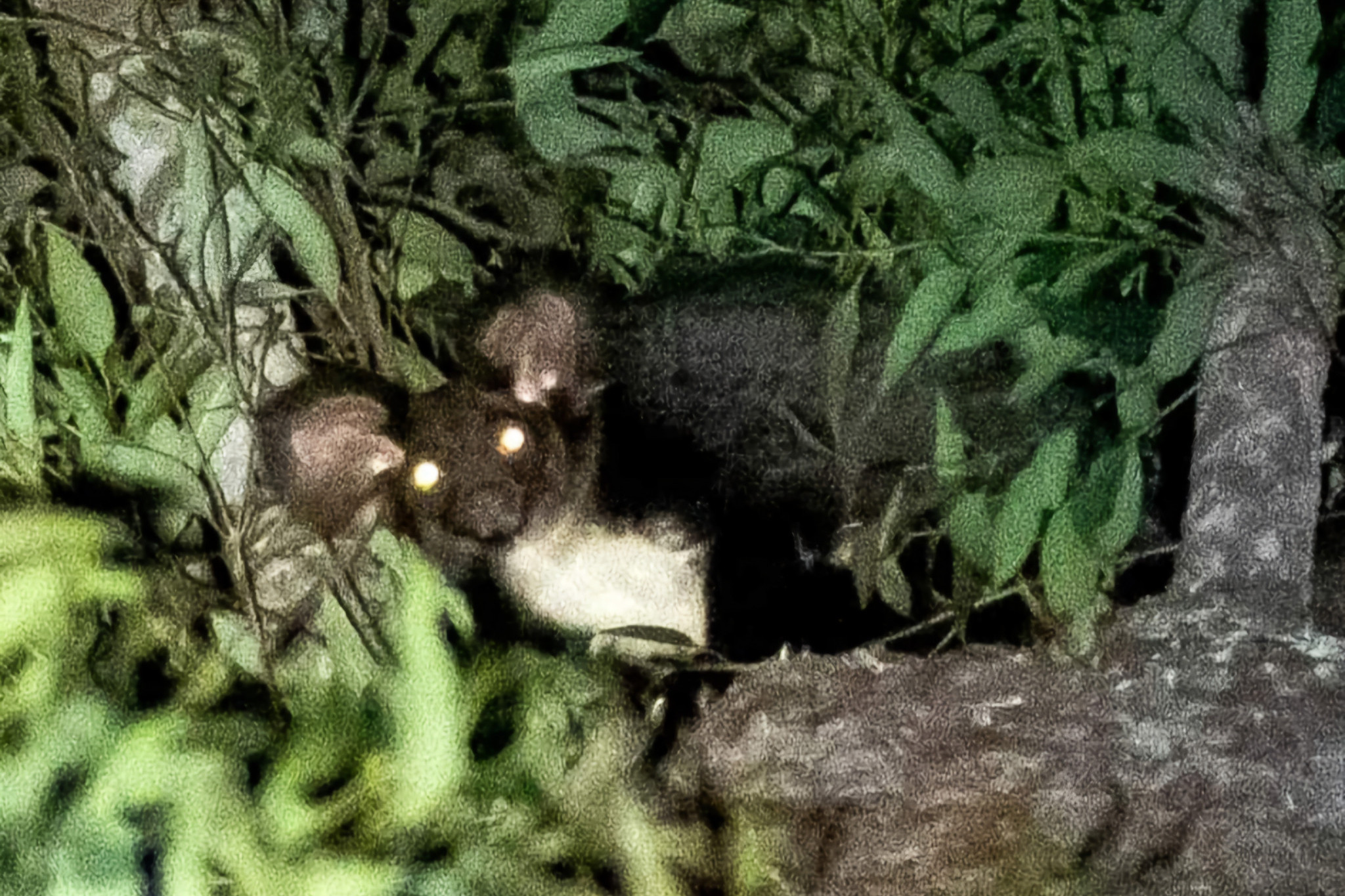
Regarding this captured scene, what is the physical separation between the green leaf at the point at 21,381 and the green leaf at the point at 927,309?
427 mm

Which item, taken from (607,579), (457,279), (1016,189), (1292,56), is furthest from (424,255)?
(1292,56)

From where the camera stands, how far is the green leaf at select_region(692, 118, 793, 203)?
0.58 metres

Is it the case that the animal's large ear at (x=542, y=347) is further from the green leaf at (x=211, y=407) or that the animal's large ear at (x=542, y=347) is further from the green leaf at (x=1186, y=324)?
the green leaf at (x=1186, y=324)

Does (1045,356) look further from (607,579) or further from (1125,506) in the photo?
(607,579)

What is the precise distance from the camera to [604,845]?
1.76ft

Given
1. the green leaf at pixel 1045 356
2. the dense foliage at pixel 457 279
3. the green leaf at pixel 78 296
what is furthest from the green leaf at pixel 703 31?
the green leaf at pixel 78 296

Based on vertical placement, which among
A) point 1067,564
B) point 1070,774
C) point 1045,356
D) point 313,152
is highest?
point 313,152

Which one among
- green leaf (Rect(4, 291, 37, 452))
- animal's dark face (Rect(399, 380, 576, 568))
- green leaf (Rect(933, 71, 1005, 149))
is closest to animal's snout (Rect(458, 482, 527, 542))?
animal's dark face (Rect(399, 380, 576, 568))

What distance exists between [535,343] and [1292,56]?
41cm

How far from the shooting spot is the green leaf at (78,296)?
1.92 ft

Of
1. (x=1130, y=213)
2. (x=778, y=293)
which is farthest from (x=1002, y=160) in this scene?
(x=778, y=293)

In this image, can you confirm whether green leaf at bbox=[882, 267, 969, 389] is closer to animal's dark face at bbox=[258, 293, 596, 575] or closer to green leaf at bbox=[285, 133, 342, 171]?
animal's dark face at bbox=[258, 293, 596, 575]

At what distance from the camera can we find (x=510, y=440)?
69 cm

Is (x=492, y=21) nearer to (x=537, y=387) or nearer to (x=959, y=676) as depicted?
(x=537, y=387)
